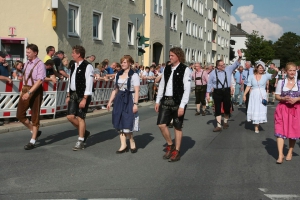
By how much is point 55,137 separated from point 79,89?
7.39ft

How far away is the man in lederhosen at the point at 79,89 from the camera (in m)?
8.34

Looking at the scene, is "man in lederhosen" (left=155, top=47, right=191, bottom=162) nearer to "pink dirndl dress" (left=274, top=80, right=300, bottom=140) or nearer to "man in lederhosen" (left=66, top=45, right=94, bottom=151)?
"man in lederhosen" (left=66, top=45, right=94, bottom=151)

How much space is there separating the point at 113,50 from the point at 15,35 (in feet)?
25.2

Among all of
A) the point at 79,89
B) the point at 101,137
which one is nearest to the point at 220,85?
the point at 101,137

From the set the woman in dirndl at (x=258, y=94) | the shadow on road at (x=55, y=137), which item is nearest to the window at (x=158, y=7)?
the woman in dirndl at (x=258, y=94)

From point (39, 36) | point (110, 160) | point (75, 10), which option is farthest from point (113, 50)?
point (110, 160)

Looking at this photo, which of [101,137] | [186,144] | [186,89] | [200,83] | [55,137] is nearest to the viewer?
[186,89]

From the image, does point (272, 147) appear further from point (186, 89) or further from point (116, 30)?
point (116, 30)

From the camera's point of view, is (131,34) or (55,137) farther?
(131,34)

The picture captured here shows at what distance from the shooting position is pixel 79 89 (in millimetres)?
8375

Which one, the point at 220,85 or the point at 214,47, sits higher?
the point at 214,47

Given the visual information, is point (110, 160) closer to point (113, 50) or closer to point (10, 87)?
point (10, 87)

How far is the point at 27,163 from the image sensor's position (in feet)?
23.8

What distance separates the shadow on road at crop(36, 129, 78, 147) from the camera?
371 inches
